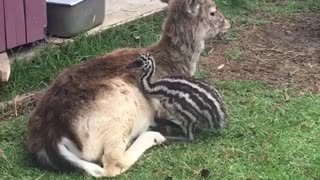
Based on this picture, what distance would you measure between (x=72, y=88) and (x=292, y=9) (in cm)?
476

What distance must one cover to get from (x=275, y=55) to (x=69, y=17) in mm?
2192

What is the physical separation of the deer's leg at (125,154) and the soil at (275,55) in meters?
1.78

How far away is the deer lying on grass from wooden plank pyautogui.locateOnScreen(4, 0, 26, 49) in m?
1.46

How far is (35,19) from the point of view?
7.99 m

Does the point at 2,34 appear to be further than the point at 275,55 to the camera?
→ No

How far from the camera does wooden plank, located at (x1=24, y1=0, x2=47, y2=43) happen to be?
7.91 metres

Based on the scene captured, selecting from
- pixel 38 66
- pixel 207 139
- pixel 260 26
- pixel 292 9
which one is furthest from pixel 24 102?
pixel 292 9

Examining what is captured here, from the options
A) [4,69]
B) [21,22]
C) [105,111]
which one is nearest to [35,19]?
[21,22]

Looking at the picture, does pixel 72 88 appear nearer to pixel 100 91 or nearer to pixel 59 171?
pixel 100 91

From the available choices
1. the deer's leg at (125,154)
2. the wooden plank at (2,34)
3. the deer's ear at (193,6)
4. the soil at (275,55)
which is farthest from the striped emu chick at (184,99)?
the wooden plank at (2,34)

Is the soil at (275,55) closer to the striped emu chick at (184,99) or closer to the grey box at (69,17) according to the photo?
the grey box at (69,17)

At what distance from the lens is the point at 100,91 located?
6.11 metres

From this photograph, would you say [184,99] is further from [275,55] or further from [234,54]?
[275,55]

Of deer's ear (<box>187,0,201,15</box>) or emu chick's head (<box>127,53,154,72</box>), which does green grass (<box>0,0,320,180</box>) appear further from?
deer's ear (<box>187,0,201,15</box>)
